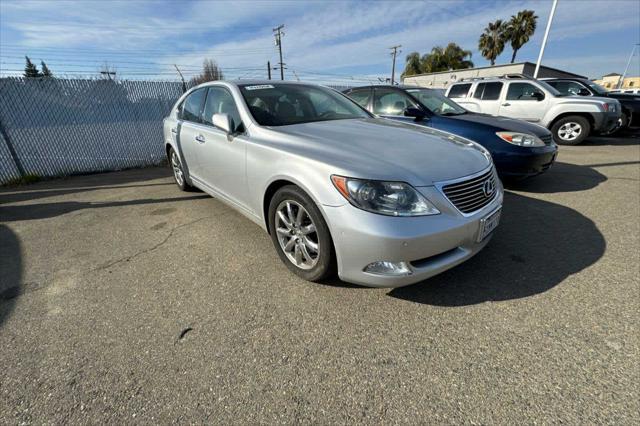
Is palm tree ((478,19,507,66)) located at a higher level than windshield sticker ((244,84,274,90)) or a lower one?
higher

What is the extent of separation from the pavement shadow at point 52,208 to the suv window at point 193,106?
47.8 inches

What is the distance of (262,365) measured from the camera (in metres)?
1.72

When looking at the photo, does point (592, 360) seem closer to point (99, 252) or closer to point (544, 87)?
point (99, 252)

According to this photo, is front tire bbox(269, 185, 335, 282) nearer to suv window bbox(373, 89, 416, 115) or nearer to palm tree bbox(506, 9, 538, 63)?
suv window bbox(373, 89, 416, 115)

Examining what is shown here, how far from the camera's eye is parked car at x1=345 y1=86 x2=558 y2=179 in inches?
164

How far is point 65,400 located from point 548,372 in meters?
2.54

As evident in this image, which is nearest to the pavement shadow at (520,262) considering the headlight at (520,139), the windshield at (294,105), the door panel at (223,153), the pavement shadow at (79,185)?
the headlight at (520,139)

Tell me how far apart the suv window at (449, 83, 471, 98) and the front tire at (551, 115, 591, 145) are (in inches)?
98.4

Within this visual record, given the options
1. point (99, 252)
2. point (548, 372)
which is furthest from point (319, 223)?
point (99, 252)

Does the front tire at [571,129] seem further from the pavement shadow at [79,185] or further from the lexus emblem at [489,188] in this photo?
the pavement shadow at [79,185]

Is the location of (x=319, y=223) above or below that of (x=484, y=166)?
below

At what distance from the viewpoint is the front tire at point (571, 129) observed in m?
7.94

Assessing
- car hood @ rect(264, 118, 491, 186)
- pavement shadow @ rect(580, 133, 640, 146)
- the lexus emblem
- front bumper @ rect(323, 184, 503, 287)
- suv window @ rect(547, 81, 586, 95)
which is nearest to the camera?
front bumper @ rect(323, 184, 503, 287)

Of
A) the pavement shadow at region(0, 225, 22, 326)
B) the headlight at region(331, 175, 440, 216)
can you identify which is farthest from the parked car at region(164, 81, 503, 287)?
the pavement shadow at region(0, 225, 22, 326)
